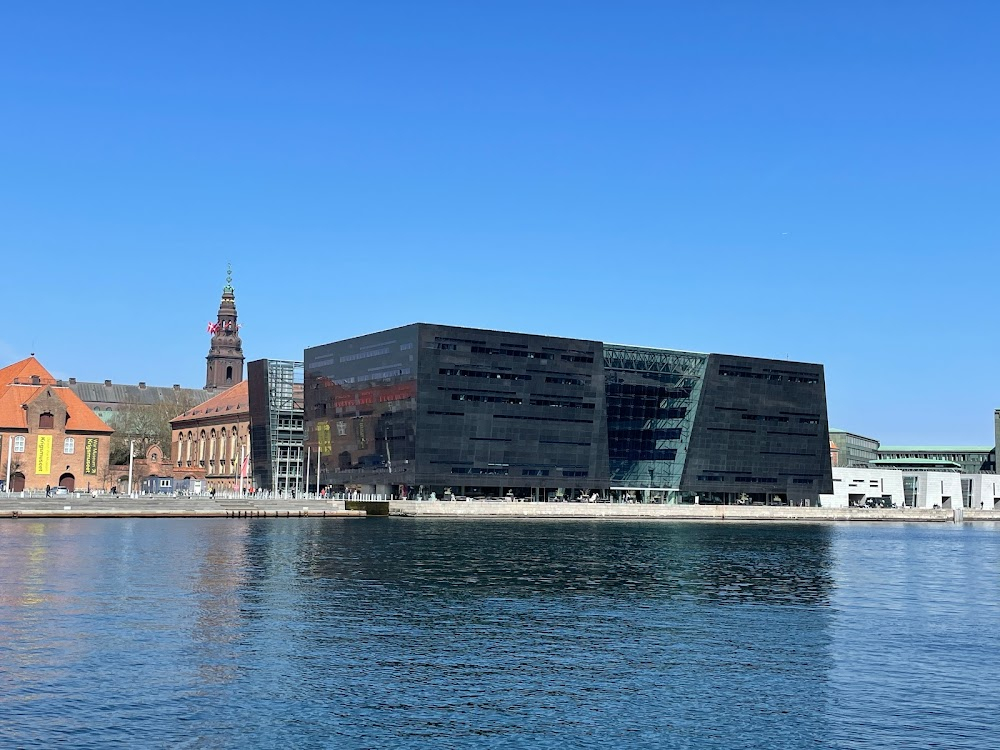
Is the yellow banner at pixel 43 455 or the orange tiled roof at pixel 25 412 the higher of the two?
the orange tiled roof at pixel 25 412

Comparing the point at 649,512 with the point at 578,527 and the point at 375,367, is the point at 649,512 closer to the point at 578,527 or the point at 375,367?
the point at 578,527

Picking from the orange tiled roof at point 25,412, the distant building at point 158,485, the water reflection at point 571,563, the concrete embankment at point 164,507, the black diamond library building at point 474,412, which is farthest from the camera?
the distant building at point 158,485

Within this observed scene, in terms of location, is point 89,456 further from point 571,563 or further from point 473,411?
point 571,563

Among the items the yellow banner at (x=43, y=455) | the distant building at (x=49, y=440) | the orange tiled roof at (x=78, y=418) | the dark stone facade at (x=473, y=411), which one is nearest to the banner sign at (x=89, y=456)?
the distant building at (x=49, y=440)

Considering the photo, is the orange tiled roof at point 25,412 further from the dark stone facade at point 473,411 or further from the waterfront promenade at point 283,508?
the dark stone facade at point 473,411

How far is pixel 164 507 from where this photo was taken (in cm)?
15212

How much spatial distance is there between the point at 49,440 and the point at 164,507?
3121 centimetres

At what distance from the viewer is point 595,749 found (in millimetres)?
29875

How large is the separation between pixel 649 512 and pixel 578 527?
129 ft

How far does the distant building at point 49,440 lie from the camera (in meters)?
170

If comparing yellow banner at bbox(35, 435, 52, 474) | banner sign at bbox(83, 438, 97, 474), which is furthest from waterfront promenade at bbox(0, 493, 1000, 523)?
banner sign at bbox(83, 438, 97, 474)

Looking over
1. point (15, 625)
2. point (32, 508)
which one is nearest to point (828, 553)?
point (15, 625)

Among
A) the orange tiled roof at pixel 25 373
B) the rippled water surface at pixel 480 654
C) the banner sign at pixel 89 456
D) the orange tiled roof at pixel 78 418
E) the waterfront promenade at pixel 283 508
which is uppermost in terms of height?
the orange tiled roof at pixel 25 373

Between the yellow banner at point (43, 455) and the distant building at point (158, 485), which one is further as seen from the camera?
the distant building at point (158, 485)
